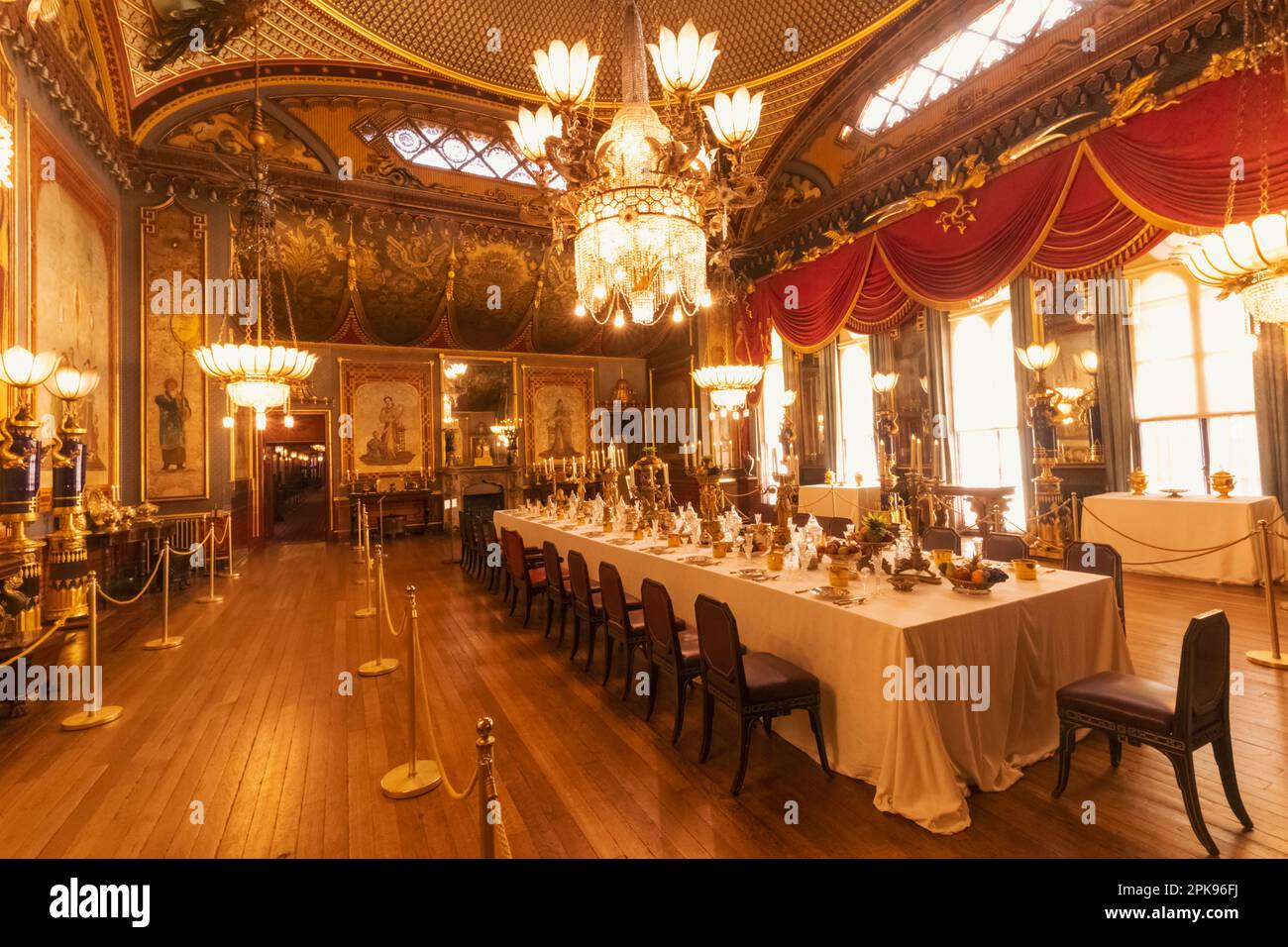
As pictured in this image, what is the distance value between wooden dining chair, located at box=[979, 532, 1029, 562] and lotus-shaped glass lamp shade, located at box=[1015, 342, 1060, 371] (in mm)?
4880

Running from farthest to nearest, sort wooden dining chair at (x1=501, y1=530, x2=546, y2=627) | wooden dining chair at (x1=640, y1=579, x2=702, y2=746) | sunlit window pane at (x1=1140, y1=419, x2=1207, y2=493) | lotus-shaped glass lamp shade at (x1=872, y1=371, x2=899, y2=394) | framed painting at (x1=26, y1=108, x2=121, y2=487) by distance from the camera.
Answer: lotus-shaped glass lamp shade at (x1=872, y1=371, x2=899, y2=394) → sunlit window pane at (x1=1140, y1=419, x2=1207, y2=493) → wooden dining chair at (x1=501, y1=530, x2=546, y2=627) → framed painting at (x1=26, y1=108, x2=121, y2=487) → wooden dining chair at (x1=640, y1=579, x2=702, y2=746)

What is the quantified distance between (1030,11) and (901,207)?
7.88 ft

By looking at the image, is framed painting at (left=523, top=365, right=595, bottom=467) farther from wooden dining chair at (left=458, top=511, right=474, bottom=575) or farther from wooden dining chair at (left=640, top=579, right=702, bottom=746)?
wooden dining chair at (left=640, top=579, right=702, bottom=746)

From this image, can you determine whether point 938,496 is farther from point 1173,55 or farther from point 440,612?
point 440,612

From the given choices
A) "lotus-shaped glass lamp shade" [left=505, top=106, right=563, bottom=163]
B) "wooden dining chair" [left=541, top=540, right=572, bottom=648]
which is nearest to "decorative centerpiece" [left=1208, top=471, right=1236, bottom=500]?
"wooden dining chair" [left=541, top=540, right=572, bottom=648]

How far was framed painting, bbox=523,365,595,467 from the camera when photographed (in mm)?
14477

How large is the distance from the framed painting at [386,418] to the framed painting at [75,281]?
482cm

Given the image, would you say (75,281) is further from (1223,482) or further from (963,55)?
(1223,482)

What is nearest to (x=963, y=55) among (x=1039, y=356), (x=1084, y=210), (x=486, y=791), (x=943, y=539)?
(x=1084, y=210)

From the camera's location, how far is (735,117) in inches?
164

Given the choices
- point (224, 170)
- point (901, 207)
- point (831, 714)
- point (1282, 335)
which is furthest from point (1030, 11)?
point (224, 170)

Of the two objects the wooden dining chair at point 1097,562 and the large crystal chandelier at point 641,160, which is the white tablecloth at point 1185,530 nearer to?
the wooden dining chair at point 1097,562

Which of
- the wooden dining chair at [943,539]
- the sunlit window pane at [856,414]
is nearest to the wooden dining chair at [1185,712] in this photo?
the wooden dining chair at [943,539]

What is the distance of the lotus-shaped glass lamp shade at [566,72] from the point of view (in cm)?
386
